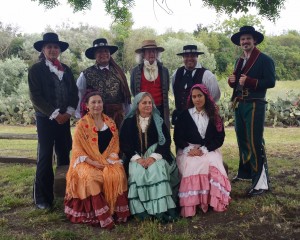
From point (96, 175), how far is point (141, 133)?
2.46 ft

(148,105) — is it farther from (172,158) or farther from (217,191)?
(217,191)

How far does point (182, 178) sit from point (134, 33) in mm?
31578

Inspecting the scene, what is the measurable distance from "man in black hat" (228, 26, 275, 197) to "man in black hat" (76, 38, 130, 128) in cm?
141

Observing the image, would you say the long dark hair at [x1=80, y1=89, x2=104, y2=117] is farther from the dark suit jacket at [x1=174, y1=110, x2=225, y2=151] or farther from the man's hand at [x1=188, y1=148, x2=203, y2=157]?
the man's hand at [x1=188, y1=148, x2=203, y2=157]

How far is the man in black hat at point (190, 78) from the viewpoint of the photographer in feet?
16.2

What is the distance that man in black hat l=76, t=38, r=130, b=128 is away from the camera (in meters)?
4.80

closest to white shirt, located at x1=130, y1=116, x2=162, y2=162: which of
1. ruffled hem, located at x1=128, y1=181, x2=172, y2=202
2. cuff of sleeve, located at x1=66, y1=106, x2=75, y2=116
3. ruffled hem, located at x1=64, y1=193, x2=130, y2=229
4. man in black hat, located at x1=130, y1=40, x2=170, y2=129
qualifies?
ruffled hem, located at x1=128, y1=181, x2=172, y2=202

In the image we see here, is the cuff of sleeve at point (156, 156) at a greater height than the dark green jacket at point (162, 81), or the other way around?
the dark green jacket at point (162, 81)

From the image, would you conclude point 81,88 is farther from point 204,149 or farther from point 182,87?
point 204,149

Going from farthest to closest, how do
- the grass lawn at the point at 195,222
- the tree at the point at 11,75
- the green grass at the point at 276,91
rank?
1. the tree at the point at 11,75
2. the green grass at the point at 276,91
3. the grass lawn at the point at 195,222

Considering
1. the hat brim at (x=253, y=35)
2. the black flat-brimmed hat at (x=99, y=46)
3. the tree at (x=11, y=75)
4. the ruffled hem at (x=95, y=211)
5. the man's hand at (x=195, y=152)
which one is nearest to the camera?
the ruffled hem at (x=95, y=211)

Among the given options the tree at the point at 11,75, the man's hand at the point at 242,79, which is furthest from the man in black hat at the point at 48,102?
the tree at the point at 11,75

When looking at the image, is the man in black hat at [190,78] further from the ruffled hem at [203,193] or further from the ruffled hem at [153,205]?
the ruffled hem at [153,205]

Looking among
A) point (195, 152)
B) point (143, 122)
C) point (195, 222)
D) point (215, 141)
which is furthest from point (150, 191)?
point (215, 141)
